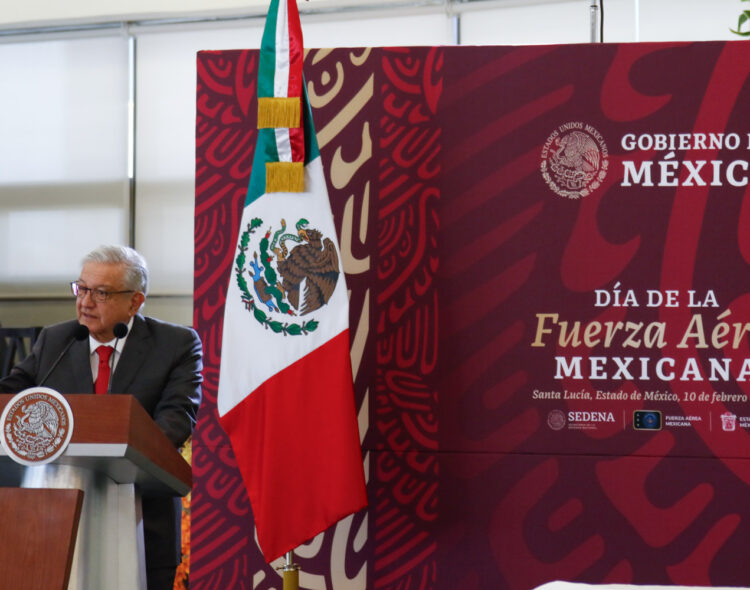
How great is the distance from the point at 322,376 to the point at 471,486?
0.64m

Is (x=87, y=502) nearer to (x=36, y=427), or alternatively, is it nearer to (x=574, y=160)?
(x=36, y=427)

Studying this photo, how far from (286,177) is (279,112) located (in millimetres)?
200

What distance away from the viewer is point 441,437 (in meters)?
3.33

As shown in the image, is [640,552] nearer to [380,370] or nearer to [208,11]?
[380,370]

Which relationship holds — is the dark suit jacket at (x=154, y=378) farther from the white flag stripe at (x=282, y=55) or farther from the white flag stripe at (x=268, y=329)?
the white flag stripe at (x=282, y=55)

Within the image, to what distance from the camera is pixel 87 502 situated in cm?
268

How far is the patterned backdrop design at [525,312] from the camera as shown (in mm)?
3244

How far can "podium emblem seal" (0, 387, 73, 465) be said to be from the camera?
241 centimetres

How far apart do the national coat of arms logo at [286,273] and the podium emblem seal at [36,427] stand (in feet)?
2.76

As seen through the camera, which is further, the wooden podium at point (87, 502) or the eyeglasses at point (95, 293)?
the eyeglasses at point (95, 293)

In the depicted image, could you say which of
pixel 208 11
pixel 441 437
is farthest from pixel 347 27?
pixel 441 437

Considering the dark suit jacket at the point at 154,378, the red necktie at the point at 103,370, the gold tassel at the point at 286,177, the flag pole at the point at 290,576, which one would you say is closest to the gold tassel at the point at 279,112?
the gold tassel at the point at 286,177

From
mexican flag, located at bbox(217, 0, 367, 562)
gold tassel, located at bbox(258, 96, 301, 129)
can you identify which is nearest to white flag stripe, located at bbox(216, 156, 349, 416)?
mexican flag, located at bbox(217, 0, 367, 562)

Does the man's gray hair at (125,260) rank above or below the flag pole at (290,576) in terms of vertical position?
above
